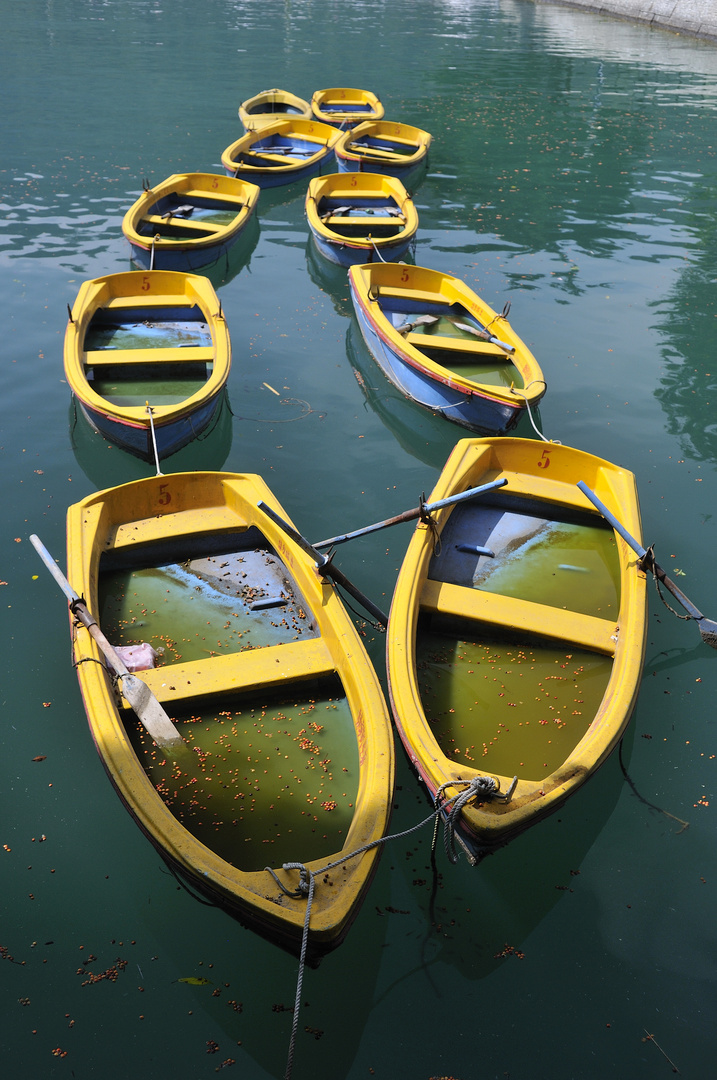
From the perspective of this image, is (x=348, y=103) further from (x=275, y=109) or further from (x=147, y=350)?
(x=147, y=350)

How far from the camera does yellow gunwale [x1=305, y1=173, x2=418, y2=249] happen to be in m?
14.0

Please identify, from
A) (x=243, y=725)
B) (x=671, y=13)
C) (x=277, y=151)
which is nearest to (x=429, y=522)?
(x=243, y=725)

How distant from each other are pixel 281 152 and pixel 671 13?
3185 centimetres

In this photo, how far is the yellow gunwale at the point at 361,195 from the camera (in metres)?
14.0

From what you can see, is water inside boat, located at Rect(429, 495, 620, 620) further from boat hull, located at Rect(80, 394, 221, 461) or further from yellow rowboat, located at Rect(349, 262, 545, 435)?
boat hull, located at Rect(80, 394, 221, 461)

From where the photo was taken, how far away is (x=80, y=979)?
4719 millimetres

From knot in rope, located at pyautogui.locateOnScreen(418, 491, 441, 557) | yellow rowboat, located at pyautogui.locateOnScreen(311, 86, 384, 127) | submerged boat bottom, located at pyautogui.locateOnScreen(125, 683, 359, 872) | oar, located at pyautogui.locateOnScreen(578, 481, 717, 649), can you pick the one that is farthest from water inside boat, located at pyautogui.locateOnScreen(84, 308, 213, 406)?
yellow rowboat, located at pyautogui.locateOnScreen(311, 86, 384, 127)

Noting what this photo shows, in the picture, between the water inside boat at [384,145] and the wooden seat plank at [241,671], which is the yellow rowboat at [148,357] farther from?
the water inside boat at [384,145]

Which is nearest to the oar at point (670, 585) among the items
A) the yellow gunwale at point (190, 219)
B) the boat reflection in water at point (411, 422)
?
the boat reflection in water at point (411, 422)

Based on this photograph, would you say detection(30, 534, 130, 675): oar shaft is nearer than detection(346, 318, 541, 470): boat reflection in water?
Yes

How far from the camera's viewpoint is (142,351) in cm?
1005

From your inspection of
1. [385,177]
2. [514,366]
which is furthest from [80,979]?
[385,177]

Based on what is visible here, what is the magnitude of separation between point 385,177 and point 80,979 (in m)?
16.4

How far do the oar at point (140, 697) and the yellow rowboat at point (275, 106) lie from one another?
2116cm
